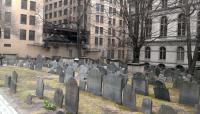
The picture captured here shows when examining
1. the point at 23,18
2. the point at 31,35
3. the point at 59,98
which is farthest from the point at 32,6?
the point at 59,98

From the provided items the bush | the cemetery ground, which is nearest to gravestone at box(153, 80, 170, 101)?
the cemetery ground

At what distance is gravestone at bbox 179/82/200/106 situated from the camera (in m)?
11.6

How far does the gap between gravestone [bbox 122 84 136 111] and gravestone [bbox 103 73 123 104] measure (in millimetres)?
616

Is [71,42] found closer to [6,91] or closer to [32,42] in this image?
[32,42]

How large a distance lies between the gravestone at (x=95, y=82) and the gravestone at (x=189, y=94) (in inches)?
130

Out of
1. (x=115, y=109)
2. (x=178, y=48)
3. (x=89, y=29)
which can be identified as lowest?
(x=115, y=109)

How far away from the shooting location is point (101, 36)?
70375 millimetres

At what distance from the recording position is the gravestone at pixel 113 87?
1154 centimetres

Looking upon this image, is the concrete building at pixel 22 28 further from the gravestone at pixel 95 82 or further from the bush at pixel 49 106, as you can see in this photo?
the bush at pixel 49 106

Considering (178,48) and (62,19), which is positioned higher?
(62,19)

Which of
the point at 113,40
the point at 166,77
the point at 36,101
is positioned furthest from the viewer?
the point at 113,40

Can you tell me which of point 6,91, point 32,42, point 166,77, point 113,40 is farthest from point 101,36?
point 6,91

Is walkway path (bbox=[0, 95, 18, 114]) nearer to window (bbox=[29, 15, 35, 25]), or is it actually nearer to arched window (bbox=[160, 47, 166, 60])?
arched window (bbox=[160, 47, 166, 60])

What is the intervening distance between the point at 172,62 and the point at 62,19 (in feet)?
135
